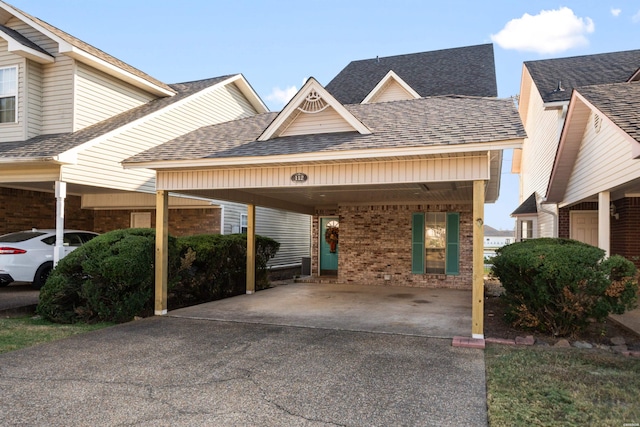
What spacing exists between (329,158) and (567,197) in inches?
311

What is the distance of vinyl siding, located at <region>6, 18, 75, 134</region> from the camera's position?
1202cm

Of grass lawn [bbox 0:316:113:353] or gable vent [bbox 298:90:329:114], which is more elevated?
gable vent [bbox 298:90:329:114]

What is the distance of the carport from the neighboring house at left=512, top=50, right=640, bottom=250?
1909 millimetres

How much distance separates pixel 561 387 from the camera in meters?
4.80

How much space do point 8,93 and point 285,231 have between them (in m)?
10.7

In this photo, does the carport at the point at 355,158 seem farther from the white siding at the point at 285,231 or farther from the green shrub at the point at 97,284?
the white siding at the point at 285,231

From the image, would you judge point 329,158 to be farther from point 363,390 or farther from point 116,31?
point 116,31

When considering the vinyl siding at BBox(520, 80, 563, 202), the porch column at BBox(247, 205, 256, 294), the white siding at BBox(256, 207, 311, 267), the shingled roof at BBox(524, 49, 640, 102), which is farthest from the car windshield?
the shingled roof at BBox(524, 49, 640, 102)

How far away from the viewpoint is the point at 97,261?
821 cm

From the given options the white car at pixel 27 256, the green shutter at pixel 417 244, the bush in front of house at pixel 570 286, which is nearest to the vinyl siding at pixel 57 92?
the white car at pixel 27 256

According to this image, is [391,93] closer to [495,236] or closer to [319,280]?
[319,280]

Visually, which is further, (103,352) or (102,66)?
(102,66)

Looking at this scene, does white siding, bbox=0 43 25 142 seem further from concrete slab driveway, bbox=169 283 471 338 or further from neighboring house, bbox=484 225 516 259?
neighboring house, bbox=484 225 516 259

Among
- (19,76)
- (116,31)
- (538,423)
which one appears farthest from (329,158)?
(116,31)
